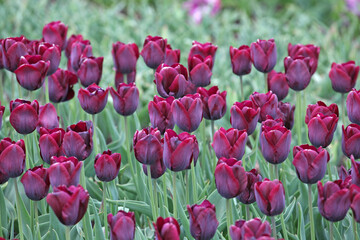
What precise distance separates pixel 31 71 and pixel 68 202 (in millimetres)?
686

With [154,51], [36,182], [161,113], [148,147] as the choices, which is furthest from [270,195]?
[154,51]

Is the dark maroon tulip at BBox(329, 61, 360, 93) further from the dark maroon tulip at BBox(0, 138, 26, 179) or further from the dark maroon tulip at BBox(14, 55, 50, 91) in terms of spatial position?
the dark maroon tulip at BBox(0, 138, 26, 179)

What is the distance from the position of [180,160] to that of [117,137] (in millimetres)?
1029

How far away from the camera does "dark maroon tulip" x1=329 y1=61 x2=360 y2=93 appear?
2.02 metres

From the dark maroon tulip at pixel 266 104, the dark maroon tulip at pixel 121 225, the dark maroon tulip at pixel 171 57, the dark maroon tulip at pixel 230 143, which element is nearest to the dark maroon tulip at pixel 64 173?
the dark maroon tulip at pixel 121 225

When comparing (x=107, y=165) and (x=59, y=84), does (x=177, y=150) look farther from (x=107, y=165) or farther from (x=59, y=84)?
(x=59, y=84)

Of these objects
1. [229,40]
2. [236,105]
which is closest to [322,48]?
[229,40]

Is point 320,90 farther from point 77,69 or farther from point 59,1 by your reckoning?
point 59,1

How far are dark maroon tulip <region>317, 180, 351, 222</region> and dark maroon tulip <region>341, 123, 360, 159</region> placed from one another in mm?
234

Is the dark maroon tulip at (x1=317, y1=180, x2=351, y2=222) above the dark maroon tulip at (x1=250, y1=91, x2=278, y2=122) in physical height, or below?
below

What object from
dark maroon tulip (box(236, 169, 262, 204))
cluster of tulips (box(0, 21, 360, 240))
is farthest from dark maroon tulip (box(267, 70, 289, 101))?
dark maroon tulip (box(236, 169, 262, 204))

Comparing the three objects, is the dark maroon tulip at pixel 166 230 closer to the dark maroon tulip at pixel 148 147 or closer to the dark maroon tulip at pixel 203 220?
the dark maroon tulip at pixel 203 220

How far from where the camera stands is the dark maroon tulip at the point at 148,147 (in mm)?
1516

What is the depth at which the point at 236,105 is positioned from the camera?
1.71m
